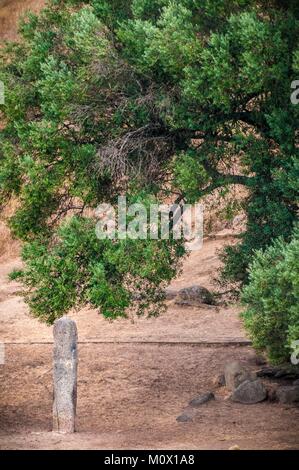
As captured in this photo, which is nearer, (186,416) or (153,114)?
(153,114)

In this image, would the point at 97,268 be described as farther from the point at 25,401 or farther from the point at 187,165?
the point at 25,401

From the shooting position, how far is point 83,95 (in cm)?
1571

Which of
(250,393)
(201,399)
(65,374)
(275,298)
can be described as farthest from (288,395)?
(65,374)

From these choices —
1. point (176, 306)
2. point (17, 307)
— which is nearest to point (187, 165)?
point (176, 306)

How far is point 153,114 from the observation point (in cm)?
1593

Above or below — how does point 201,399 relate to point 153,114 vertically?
below

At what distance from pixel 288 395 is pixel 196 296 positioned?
8.47 meters

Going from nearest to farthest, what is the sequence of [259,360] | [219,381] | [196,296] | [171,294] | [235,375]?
[235,375] < [219,381] < [259,360] < [196,296] < [171,294]

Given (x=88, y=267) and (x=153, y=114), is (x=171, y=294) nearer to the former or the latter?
(x=88, y=267)

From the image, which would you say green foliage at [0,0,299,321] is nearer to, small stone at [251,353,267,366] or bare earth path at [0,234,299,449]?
bare earth path at [0,234,299,449]

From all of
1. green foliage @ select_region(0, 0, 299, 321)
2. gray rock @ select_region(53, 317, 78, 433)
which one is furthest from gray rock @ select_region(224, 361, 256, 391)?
gray rock @ select_region(53, 317, 78, 433)

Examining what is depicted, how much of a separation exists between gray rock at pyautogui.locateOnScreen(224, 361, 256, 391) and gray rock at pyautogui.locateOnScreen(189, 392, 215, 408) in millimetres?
507

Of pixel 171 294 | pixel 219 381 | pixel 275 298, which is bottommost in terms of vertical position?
pixel 219 381
